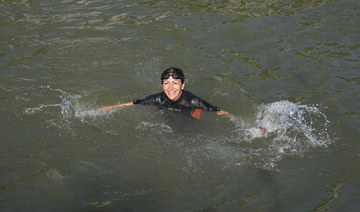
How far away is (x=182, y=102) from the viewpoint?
8148 mm

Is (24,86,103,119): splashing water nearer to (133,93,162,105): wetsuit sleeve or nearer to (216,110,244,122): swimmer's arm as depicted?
(133,93,162,105): wetsuit sleeve

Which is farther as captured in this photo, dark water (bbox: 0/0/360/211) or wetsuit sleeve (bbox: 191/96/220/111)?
wetsuit sleeve (bbox: 191/96/220/111)

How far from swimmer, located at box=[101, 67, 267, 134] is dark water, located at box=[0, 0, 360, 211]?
201 mm

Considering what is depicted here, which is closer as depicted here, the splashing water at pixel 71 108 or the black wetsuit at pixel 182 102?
the black wetsuit at pixel 182 102

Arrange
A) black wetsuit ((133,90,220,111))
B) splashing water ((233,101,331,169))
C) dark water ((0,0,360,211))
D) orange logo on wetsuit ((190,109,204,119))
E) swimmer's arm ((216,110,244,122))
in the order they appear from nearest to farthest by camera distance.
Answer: dark water ((0,0,360,211)) < splashing water ((233,101,331,169)) < swimmer's arm ((216,110,244,122)) < black wetsuit ((133,90,220,111)) < orange logo on wetsuit ((190,109,204,119))

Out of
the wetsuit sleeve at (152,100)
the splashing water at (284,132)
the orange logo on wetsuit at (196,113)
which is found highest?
the wetsuit sleeve at (152,100)

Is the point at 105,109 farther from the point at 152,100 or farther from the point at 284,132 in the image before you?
the point at 284,132

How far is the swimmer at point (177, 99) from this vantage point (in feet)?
25.4

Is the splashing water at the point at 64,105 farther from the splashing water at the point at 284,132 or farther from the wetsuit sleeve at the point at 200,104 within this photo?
the splashing water at the point at 284,132

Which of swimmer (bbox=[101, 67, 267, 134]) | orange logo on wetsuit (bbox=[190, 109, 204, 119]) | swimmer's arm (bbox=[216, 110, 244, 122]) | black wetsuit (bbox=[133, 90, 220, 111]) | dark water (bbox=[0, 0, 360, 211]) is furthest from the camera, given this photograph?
orange logo on wetsuit (bbox=[190, 109, 204, 119])

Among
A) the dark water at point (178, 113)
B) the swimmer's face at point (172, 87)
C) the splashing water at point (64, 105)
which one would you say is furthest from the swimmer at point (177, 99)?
the splashing water at point (64, 105)

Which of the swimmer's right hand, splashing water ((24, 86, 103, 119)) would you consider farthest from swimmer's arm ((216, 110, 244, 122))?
splashing water ((24, 86, 103, 119))

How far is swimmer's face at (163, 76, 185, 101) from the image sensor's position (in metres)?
7.77

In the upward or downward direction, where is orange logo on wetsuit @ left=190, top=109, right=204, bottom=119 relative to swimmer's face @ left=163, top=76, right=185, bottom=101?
downward
